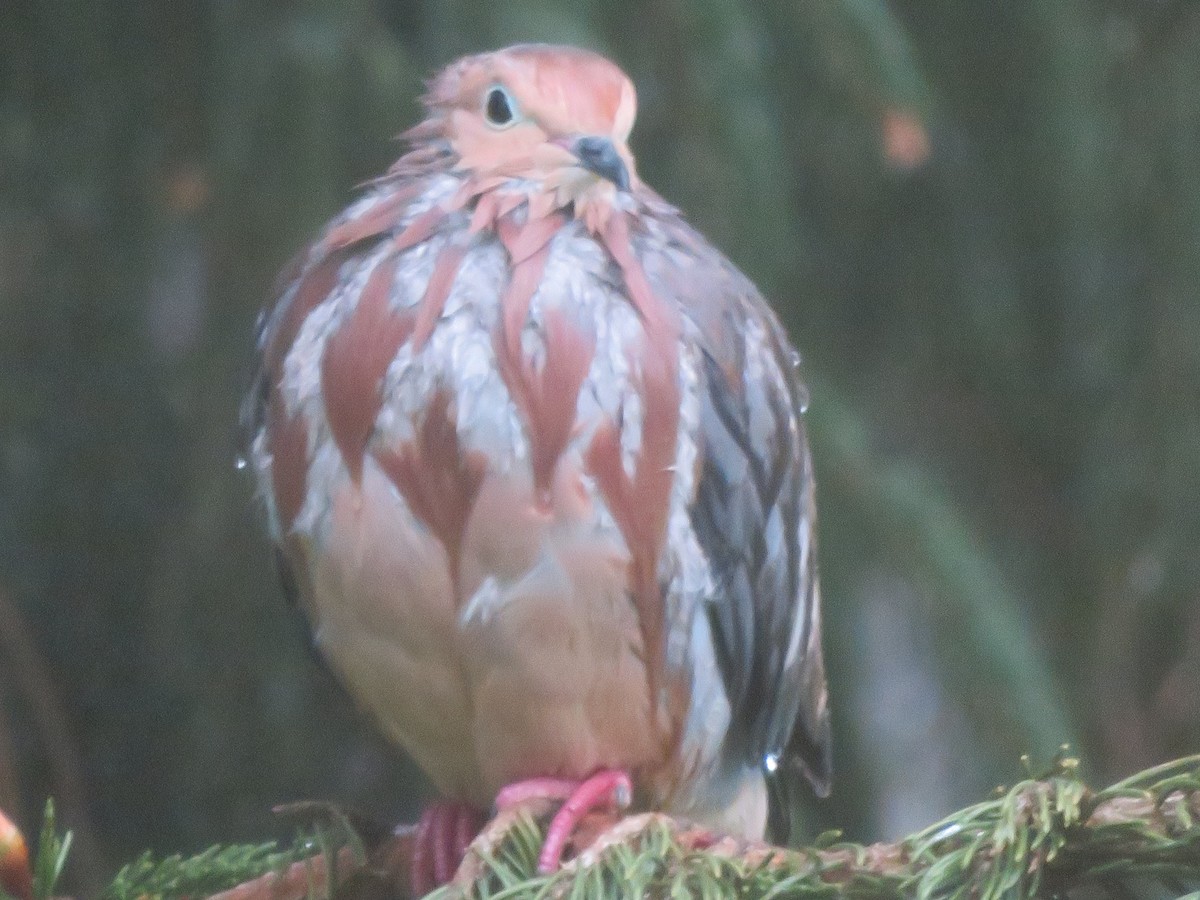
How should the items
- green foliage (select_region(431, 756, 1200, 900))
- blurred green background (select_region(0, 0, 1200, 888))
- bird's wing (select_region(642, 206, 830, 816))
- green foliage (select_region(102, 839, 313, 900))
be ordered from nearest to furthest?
green foliage (select_region(431, 756, 1200, 900)) < green foliage (select_region(102, 839, 313, 900)) < bird's wing (select_region(642, 206, 830, 816)) < blurred green background (select_region(0, 0, 1200, 888))

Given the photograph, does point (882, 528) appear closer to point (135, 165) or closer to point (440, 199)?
point (440, 199)

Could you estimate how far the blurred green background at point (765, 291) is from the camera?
1893 millimetres

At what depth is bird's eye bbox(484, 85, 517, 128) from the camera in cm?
137

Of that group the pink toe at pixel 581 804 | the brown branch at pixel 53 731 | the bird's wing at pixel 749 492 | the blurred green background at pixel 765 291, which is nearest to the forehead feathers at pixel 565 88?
the bird's wing at pixel 749 492

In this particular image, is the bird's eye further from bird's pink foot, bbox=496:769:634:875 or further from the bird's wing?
bird's pink foot, bbox=496:769:634:875

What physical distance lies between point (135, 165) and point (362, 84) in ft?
1.21

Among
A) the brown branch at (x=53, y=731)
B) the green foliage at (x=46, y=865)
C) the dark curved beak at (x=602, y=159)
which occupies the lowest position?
the brown branch at (x=53, y=731)

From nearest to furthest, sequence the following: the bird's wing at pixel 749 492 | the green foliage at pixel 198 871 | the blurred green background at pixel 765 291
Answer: the green foliage at pixel 198 871
the bird's wing at pixel 749 492
the blurred green background at pixel 765 291

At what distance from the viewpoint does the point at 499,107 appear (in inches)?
54.3

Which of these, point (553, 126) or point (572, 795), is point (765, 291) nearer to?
point (553, 126)

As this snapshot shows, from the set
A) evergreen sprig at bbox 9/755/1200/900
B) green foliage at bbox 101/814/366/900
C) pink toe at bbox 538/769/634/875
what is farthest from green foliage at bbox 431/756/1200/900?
green foliage at bbox 101/814/366/900

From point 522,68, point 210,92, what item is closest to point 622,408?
point 522,68

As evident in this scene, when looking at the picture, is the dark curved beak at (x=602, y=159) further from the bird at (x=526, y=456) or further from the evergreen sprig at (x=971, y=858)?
the evergreen sprig at (x=971, y=858)

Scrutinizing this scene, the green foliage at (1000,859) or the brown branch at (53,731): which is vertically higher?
the green foliage at (1000,859)
